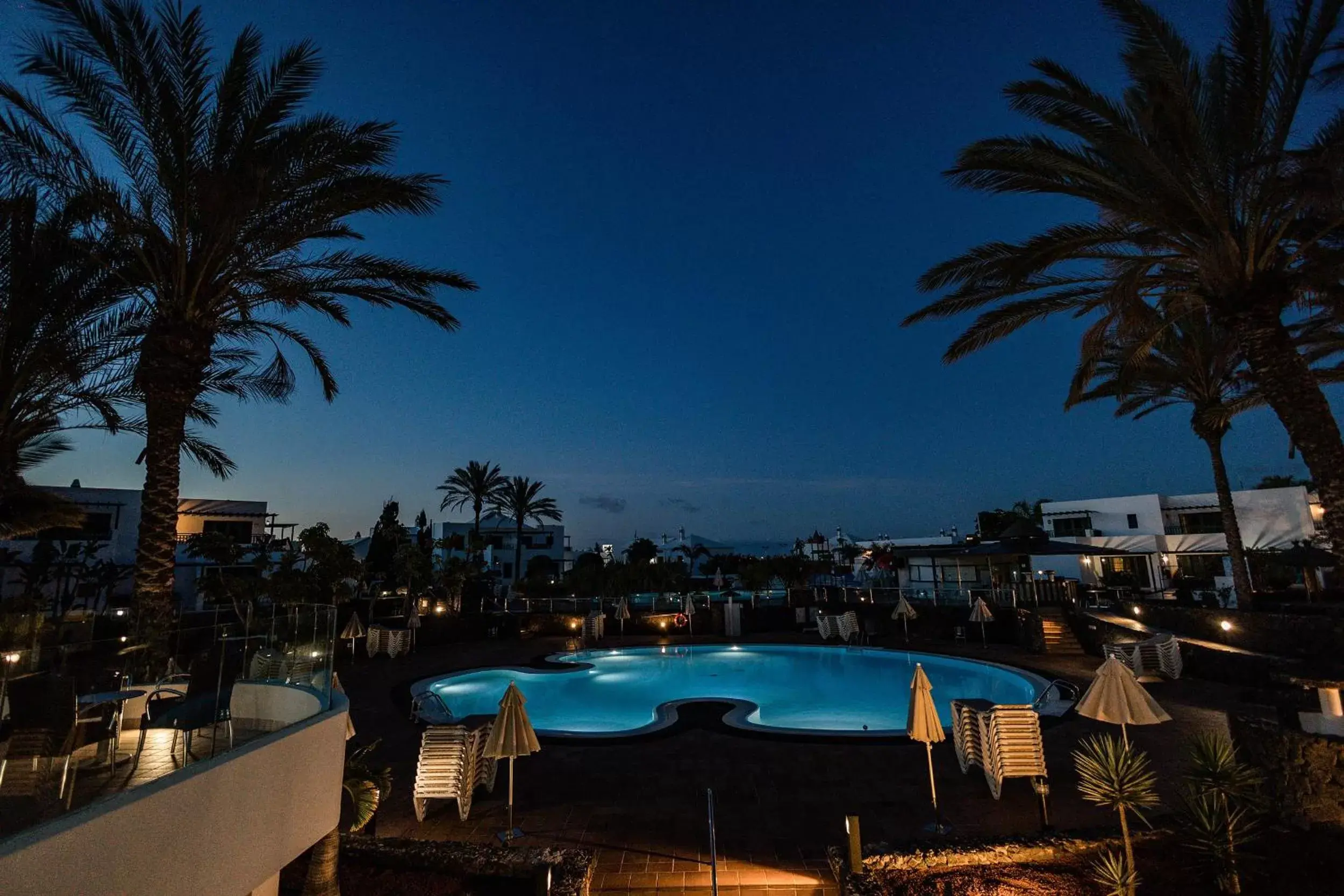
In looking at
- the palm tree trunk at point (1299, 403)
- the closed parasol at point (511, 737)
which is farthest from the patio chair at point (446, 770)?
the palm tree trunk at point (1299, 403)

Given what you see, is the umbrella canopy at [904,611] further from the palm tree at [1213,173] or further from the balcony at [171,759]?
the balcony at [171,759]

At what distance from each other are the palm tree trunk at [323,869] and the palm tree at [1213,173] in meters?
11.1

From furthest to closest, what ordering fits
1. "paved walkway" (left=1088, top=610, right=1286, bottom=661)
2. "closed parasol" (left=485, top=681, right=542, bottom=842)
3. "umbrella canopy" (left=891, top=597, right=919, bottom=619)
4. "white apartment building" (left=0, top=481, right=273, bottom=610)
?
"white apartment building" (left=0, top=481, right=273, bottom=610), "umbrella canopy" (left=891, top=597, right=919, bottom=619), "paved walkway" (left=1088, top=610, right=1286, bottom=661), "closed parasol" (left=485, top=681, right=542, bottom=842)

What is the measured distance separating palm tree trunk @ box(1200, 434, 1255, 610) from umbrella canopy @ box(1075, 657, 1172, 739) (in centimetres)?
1312

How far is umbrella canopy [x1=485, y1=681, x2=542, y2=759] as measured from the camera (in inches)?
243

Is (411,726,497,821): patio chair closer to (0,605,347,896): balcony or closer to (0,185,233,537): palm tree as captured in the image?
(0,605,347,896): balcony

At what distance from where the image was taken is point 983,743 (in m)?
7.08

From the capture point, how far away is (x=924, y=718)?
6.29 m

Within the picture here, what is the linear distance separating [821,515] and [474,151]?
98.6m


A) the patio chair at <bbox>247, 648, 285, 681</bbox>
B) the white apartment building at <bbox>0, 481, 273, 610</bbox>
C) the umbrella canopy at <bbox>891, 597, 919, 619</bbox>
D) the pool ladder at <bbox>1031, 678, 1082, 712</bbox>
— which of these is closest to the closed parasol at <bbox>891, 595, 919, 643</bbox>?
the umbrella canopy at <bbox>891, 597, 919, 619</bbox>

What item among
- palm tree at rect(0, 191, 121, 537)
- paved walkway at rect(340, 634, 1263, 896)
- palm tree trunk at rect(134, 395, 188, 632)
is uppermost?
palm tree at rect(0, 191, 121, 537)

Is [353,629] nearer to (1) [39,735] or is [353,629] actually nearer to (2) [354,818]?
(2) [354,818]

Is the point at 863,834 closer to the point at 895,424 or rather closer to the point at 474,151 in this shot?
the point at 474,151

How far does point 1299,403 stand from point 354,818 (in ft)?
40.1
